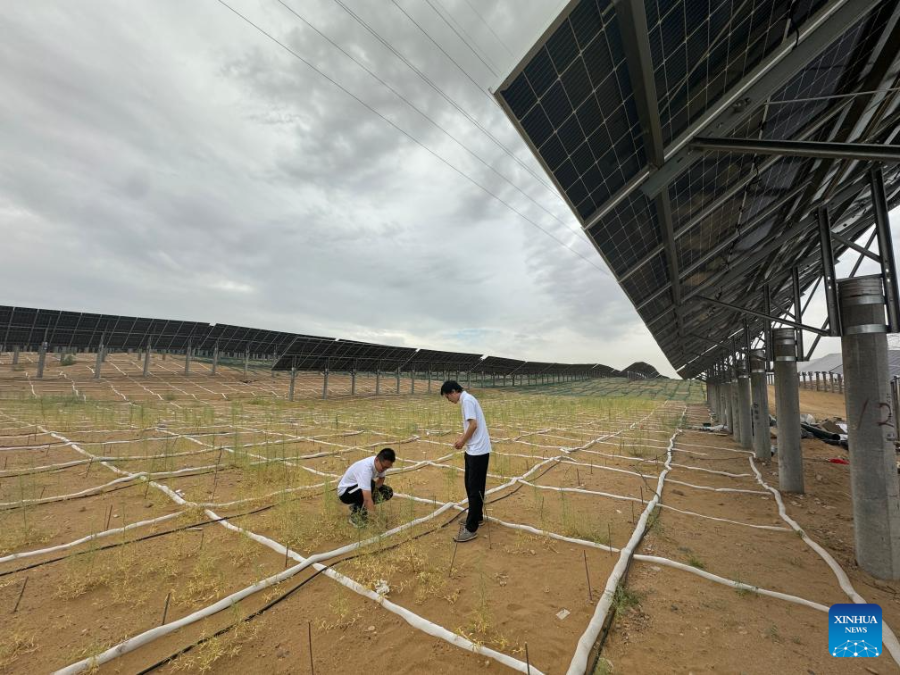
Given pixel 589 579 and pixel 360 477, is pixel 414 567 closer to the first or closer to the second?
pixel 360 477

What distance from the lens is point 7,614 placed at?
2.59 meters

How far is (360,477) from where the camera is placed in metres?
4.34

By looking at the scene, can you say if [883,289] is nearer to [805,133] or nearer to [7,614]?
[805,133]

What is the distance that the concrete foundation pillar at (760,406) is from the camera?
26.7ft

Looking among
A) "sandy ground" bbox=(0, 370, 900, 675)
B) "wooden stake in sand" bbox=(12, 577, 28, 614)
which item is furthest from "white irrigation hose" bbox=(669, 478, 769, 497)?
"wooden stake in sand" bbox=(12, 577, 28, 614)

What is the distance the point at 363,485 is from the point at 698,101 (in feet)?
19.1

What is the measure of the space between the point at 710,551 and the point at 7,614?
6297 millimetres

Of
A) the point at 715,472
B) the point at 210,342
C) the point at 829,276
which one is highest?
the point at 210,342

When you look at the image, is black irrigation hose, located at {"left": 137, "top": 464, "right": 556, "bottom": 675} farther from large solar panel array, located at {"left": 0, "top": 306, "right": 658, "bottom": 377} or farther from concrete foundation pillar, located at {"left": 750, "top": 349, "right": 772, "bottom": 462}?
large solar panel array, located at {"left": 0, "top": 306, "right": 658, "bottom": 377}

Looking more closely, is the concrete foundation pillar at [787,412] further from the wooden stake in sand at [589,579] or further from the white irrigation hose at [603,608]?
the wooden stake in sand at [589,579]

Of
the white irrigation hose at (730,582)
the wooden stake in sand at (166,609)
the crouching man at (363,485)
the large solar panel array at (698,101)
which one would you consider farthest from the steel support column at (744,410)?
the wooden stake in sand at (166,609)

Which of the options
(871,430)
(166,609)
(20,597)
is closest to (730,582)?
(871,430)

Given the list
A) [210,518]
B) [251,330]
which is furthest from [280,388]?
[210,518]

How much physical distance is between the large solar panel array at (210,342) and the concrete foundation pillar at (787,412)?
847 inches
